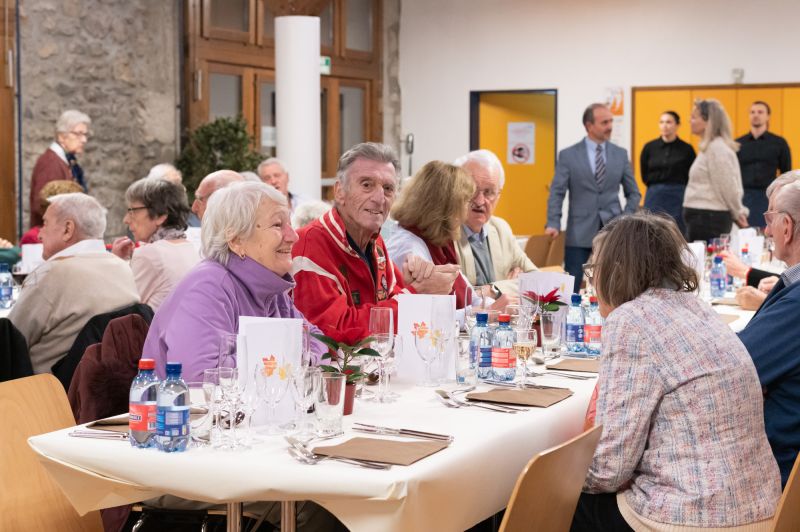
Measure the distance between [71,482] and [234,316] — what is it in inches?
33.6

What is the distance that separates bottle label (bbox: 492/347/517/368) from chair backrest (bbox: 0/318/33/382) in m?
2.02

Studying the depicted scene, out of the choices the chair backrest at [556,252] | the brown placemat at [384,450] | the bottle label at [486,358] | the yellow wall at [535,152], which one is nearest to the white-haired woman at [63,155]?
the chair backrest at [556,252]

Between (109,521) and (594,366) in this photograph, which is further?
(594,366)

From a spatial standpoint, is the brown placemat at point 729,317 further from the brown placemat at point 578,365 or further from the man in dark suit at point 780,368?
the man in dark suit at point 780,368

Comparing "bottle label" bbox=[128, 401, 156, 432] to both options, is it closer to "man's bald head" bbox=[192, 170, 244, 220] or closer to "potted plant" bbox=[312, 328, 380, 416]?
"potted plant" bbox=[312, 328, 380, 416]

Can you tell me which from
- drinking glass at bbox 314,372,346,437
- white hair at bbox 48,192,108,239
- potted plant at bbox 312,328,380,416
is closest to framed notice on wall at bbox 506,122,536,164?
white hair at bbox 48,192,108,239

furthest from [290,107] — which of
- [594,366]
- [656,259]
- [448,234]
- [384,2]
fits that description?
[656,259]

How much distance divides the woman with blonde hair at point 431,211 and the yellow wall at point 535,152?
9575mm

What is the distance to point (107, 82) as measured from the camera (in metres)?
11.1

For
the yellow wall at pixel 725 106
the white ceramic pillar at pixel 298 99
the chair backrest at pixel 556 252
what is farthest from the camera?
the yellow wall at pixel 725 106

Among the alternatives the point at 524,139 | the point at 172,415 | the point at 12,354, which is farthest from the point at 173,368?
the point at 524,139

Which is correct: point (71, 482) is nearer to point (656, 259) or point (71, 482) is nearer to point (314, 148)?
point (656, 259)

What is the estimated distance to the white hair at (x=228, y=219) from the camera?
11.6 ft

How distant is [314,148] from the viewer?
39.9 feet
